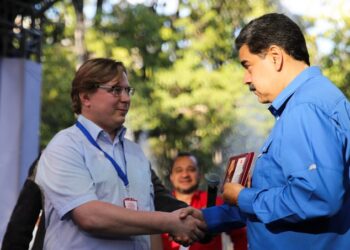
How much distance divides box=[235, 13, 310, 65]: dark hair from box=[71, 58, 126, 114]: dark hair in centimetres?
76

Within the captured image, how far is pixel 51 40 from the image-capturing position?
21.9 meters

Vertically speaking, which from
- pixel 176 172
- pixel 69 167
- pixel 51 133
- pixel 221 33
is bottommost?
pixel 51 133

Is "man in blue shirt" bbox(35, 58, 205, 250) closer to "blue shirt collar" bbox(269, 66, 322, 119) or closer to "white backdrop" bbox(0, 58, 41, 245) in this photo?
"blue shirt collar" bbox(269, 66, 322, 119)

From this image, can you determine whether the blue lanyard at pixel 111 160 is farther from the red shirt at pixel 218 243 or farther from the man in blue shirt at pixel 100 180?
the red shirt at pixel 218 243

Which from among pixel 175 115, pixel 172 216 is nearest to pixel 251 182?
pixel 172 216

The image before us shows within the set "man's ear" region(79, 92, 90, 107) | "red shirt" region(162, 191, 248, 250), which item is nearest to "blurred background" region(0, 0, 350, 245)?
"red shirt" region(162, 191, 248, 250)

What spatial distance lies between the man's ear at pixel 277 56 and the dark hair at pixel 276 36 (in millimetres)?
14

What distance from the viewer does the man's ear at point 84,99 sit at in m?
3.11

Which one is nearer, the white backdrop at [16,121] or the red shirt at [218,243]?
the red shirt at [218,243]

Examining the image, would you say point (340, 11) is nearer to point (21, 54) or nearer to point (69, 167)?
point (21, 54)

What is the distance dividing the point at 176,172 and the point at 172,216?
10.8 feet

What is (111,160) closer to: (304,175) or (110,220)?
(110,220)

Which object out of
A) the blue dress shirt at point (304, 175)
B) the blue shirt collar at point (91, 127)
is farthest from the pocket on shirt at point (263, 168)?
the blue shirt collar at point (91, 127)

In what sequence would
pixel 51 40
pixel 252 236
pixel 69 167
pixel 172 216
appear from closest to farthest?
pixel 252 236 → pixel 69 167 → pixel 172 216 → pixel 51 40
